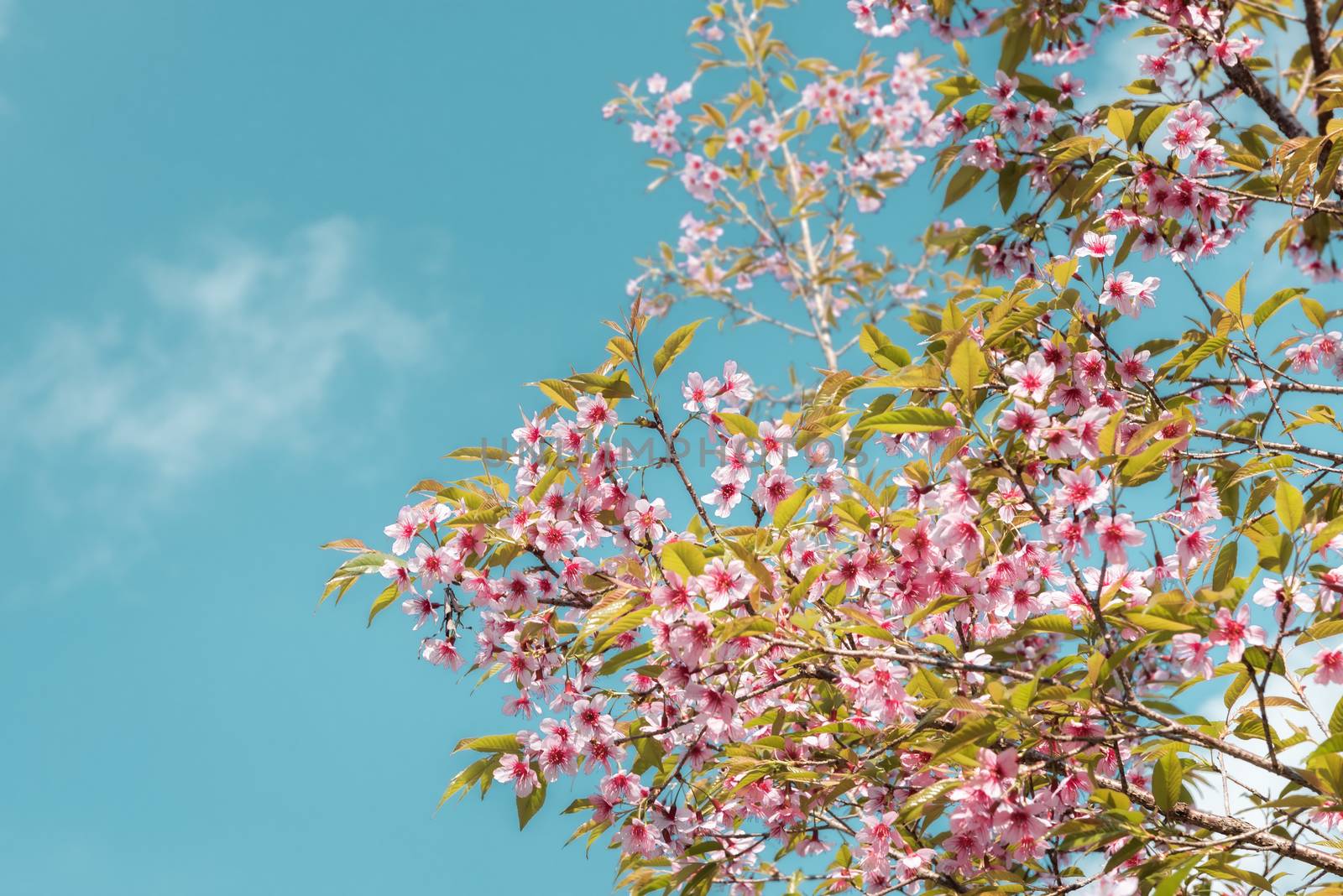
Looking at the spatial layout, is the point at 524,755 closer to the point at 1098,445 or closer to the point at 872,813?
the point at 872,813

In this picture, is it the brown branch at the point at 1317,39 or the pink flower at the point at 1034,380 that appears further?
the brown branch at the point at 1317,39

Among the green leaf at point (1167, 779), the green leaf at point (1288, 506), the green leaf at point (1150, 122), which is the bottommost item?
the green leaf at point (1167, 779)

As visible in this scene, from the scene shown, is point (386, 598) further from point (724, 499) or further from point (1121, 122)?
point (1121, 122)

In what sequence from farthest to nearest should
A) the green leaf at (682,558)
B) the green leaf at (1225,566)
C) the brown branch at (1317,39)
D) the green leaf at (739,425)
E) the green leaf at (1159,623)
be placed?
1. the brown branch at (1317,39)
2. the green leaf at (739,425)
3. the green leaf at (1225,566)
4. the green leaf at (682,558)
5. the green leaf at (1159,623)

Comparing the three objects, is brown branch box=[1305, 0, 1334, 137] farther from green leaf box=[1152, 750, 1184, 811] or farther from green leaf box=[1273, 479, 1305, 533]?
green leaf box=[1152, 750, 1184, 811]

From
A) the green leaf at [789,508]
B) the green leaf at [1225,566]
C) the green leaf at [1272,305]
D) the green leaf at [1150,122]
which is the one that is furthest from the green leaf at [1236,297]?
the green leaf at [789,508]

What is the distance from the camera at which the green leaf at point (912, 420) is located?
185cm

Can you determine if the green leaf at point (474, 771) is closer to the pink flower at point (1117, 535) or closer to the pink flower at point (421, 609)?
the pink flower at point (421, 609)

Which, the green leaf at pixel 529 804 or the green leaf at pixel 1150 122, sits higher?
the green leaf at pixel 1150 122

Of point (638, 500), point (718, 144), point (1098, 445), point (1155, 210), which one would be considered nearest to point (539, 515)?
point (638, 500)

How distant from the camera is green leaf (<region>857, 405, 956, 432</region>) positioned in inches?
73.0

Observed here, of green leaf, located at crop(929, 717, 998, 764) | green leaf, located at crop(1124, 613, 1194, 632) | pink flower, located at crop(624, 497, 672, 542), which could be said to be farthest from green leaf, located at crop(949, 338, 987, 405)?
pink flower, located at crop(624, 497, 672, 542)

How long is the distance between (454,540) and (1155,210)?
1964 mm

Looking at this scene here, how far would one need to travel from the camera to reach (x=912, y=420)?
187 centimetres
